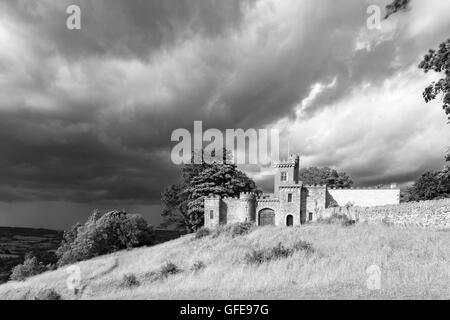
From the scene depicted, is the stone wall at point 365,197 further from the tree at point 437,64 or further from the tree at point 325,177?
the tree at point 437,64

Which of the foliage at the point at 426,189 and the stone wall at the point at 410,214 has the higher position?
the foliage at the point at 426,189

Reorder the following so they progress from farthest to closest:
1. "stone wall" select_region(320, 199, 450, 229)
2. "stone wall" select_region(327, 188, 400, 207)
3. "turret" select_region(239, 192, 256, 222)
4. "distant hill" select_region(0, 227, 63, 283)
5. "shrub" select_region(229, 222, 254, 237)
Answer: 1. "distant hill" select_region(0, 227, 63, 283)
2. "turret" select_region(239, 192, 256, 222)
3. "stone wall" select_region(327, 188, 400, 207)
4. "shrub" select_region(229, 222, 254, 237)
5. "stone wall" select_region(320, 199, 450, 229)

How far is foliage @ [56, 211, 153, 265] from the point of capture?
4151cm

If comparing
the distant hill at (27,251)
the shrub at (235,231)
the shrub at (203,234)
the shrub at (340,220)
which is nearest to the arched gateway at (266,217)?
the shrub at (235,231)

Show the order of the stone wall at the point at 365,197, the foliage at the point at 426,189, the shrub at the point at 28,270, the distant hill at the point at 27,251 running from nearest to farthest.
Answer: the stone wall at the point at 365,197 < the shrub at the point at 28,270 < the foliage at the point at 426,189 < the distant hill at the point at 27,251

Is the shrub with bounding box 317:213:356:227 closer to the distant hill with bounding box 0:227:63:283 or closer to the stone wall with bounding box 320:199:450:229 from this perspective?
the stone wall with bounding box 320:199:450:229

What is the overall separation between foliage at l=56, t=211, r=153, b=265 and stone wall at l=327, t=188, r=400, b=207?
2541 cm

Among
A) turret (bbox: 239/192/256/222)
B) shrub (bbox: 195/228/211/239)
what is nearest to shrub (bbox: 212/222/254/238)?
shrub (bbox: 195/228/211/239)

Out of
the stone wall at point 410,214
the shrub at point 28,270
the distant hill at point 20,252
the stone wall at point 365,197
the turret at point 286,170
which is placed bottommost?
the distant hill at point 20,252

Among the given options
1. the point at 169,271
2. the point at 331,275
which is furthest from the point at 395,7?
the point at 169,271

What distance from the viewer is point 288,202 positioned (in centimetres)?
4162

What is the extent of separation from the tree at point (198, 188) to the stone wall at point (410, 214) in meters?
17.3

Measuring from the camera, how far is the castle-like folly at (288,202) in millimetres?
41219
